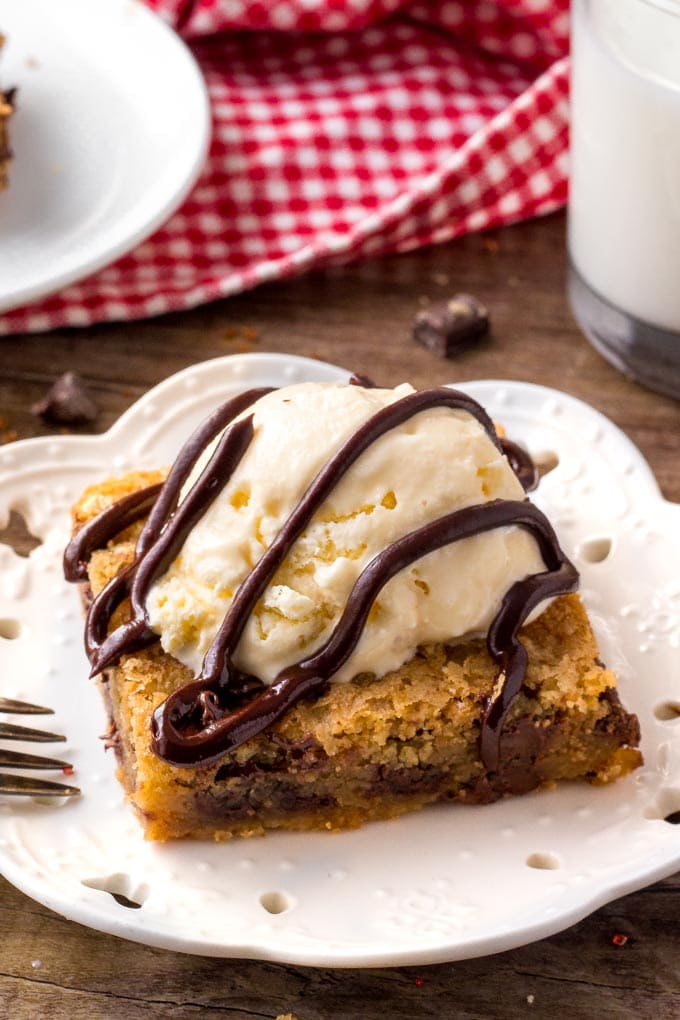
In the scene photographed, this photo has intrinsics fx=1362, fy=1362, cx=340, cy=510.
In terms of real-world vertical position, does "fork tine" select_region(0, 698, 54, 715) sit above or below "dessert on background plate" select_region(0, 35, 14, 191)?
below

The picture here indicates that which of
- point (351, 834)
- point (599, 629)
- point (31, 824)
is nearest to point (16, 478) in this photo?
point (31, 824)

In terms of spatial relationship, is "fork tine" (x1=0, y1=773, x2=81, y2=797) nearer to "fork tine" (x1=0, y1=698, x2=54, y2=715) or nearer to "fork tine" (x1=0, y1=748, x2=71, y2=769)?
"fork tine" (x1=0, y1=748, x2=71, y2=769)

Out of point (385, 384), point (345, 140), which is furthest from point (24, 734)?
point (345, 140)

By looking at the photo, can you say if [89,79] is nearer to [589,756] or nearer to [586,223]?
[586,223]

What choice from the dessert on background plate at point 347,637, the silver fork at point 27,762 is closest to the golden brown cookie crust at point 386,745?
the dessert on background plate at point 347,637

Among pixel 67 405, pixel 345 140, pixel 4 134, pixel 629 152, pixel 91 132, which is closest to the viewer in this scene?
pixel 629 152

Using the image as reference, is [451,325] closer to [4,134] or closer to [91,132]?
[91,132]

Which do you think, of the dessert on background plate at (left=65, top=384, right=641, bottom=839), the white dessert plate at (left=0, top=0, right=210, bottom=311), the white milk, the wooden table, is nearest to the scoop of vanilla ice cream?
the dessert on background plate at (left=65, top=384, right=641, bottom=839)
